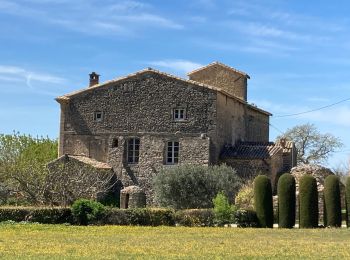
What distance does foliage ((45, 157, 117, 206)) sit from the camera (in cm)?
4219

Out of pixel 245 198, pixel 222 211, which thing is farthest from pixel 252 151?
pixel 222 211

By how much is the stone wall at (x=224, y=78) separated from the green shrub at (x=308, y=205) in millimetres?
23808

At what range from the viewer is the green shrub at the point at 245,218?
121 ft

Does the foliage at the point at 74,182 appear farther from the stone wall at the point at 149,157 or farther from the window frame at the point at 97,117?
the window frame at the point at 97,117

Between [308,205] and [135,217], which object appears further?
[308,205]

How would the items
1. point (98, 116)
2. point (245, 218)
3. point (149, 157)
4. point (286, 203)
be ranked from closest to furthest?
point (286, 203) < point (245, 218) < point (149, 157) < point (98, 116)

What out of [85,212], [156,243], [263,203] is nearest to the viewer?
[156,243]

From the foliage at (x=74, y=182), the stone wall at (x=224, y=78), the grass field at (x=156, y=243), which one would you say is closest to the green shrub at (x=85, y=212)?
the grass field at (x=156, y=243)

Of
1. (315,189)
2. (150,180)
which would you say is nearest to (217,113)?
(150,180)

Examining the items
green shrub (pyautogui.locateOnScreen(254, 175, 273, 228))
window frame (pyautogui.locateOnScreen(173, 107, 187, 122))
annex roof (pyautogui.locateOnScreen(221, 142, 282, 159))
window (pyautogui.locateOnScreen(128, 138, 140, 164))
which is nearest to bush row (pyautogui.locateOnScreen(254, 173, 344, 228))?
green shrub (pyautogui.locateOnScreen(254, 175, 273, 228))

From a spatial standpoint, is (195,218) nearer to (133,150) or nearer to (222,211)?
(222,211)

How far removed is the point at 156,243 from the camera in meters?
24.0

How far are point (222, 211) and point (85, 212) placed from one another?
6871 mm

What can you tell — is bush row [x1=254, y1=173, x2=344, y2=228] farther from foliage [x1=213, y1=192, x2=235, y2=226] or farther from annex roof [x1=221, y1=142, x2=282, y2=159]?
annex roof [x1=221, y1=142, x2=282, y2=159]
